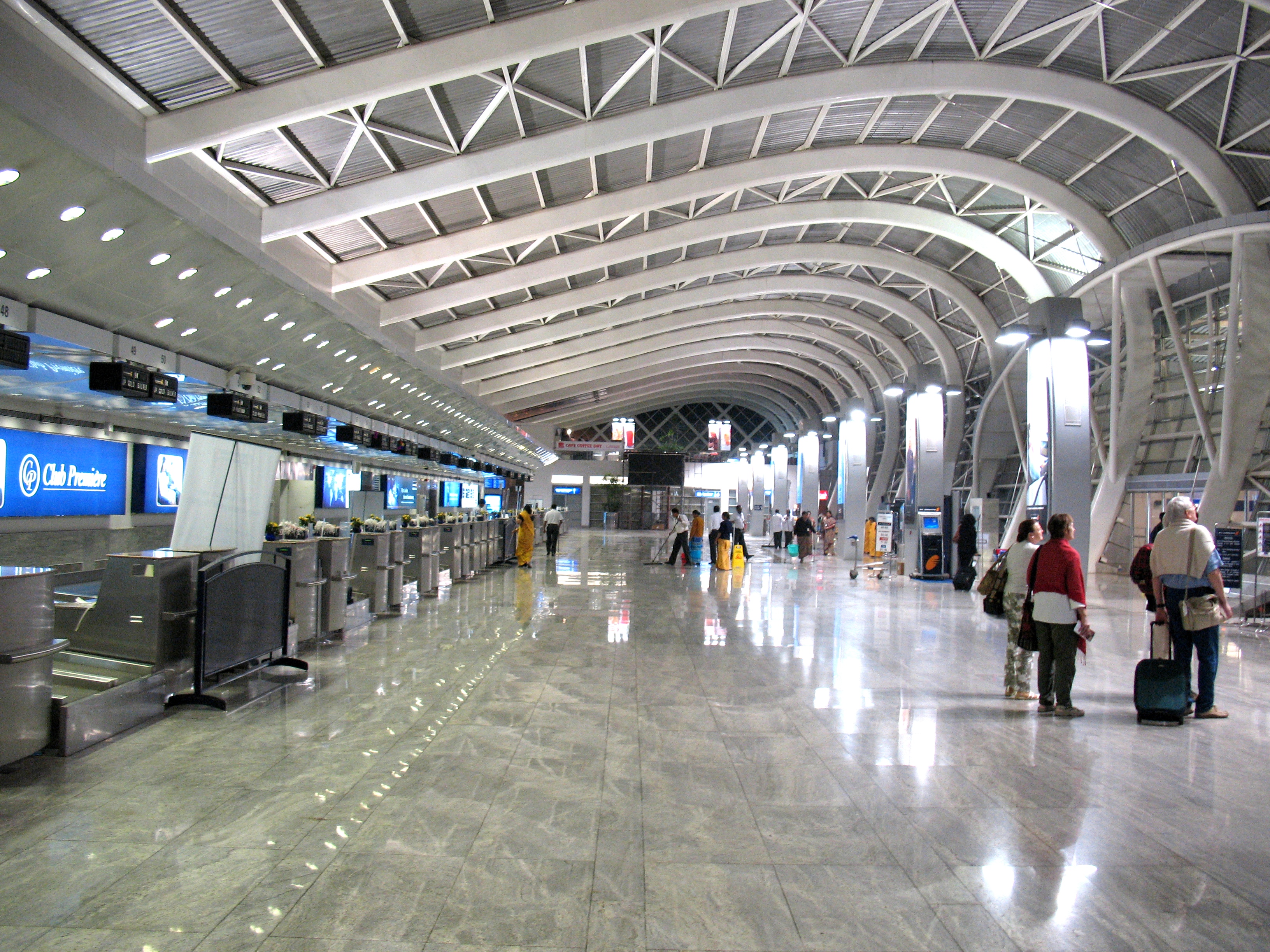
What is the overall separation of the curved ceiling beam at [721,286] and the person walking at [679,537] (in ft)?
24.4

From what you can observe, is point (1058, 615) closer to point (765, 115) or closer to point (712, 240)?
point (765, 115)

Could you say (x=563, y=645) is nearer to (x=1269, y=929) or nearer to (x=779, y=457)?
(x=1269, y=929)

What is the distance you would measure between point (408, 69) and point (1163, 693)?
1058 centimetres

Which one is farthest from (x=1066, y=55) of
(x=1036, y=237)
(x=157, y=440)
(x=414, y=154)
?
(x=157, y=440)

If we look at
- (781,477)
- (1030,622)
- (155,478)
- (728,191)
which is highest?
(728,191)

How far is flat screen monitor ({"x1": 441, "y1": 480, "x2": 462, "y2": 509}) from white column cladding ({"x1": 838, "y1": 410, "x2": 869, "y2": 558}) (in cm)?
1746

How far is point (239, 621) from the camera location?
644cm

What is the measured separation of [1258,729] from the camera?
5.89 m

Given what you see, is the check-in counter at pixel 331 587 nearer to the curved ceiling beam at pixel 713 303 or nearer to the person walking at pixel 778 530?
the curved ceiling beam at pixel 713 303

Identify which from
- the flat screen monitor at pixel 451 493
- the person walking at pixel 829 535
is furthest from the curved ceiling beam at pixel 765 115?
the flat screen monitor at pixel 451 493

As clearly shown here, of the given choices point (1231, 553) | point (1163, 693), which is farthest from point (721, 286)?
point (1163, 693)

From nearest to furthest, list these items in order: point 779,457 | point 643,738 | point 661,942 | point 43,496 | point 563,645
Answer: point 661,942, point 643,738, point 563,645, point 43,496, point 779,457

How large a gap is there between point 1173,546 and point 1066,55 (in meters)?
13.7

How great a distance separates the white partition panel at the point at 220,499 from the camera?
7438 mm
